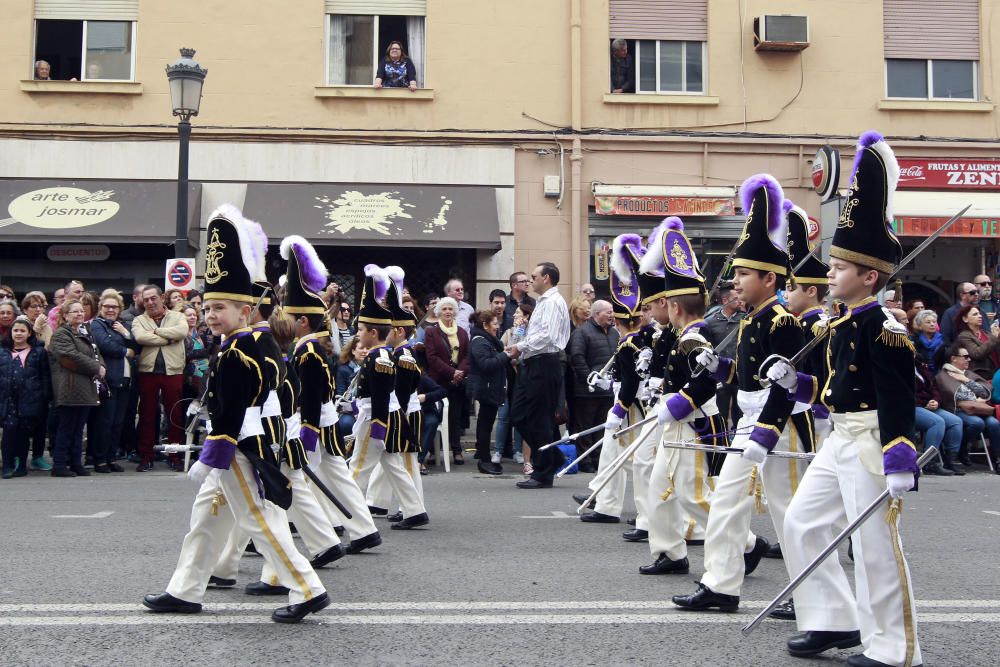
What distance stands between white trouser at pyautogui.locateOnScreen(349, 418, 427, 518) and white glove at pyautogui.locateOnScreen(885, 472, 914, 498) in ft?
15.6

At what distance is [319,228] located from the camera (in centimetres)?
1709

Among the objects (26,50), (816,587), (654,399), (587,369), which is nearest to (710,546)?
(816,587)

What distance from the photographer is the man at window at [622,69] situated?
60.2 ft

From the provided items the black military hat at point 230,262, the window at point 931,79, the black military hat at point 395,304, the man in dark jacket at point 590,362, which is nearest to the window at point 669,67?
the window at point 931,79

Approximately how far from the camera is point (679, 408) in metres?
6.85

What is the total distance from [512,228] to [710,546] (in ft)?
40.4

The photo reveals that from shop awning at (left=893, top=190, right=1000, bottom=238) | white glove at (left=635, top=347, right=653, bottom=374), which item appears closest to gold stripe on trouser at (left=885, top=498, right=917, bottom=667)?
white glove at (left=635, top=347, right=653, bottom=374)

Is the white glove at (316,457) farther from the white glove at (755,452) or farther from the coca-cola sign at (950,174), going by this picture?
the coca-cola sign at (950,174)

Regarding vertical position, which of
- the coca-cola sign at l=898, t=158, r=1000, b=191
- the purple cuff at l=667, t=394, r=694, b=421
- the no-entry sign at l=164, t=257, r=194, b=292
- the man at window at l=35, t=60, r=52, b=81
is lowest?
the purple cuff at l=667, t=394, r=694, b=421

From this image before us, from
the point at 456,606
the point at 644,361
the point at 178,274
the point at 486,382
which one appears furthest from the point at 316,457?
the point at 178,274

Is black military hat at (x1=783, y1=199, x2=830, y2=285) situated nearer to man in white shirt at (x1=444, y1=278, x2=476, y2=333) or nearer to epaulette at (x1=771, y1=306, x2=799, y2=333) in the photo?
epaulette at (x1=771, y1=306, x2=799, y2=333)

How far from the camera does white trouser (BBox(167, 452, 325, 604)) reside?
562 centimetres

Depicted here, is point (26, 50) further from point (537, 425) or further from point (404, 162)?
point (537, 425)

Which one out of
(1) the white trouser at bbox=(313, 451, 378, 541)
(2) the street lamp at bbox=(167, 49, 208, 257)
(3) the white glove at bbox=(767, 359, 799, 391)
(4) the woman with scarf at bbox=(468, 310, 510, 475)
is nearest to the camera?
(3) the white glove at bbox=(767, 359, 799, 391)
